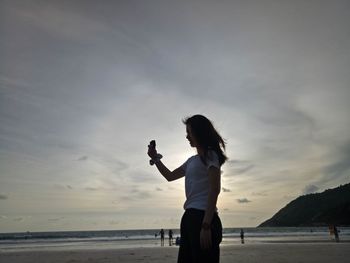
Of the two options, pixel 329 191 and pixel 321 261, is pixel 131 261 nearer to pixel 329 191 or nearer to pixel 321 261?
pixel 321 261

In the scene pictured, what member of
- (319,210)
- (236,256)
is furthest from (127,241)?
(319,210)

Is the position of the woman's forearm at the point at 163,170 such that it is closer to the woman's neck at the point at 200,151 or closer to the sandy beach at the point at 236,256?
the woman's neck at the point at 200,151

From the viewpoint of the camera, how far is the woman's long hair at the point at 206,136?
347 centimetres

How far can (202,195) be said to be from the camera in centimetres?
335

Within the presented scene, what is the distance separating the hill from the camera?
431ft

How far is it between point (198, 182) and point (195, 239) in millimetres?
475

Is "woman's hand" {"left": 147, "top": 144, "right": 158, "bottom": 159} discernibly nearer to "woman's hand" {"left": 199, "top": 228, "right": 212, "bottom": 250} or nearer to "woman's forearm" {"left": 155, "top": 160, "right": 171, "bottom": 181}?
"woman's forearm" {"left": 155, "top": 160, "right": 171, "bottom": 181}

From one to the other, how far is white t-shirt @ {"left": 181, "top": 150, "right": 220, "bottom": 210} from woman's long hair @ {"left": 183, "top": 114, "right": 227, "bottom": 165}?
7cm

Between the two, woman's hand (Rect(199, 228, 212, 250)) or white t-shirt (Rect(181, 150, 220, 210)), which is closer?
woman's hand (Rect(199, 228, 212, 250))

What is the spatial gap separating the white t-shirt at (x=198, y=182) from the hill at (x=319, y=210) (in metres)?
127

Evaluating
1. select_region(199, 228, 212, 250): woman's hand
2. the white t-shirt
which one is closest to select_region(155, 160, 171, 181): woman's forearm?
the white t-shirt

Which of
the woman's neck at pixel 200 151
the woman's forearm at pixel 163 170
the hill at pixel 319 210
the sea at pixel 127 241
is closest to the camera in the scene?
the woman's neck at pixel 200 151

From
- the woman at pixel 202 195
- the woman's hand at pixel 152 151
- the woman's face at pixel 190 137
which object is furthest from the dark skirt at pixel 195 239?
the woman's hand at pixel 152 151

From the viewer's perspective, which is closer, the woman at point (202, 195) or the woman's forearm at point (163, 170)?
the woman at point (202, 195)
